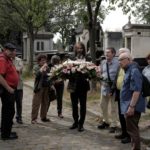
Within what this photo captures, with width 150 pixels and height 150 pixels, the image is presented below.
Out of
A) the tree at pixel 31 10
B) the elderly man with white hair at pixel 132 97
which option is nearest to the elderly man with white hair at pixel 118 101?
the elderly man with white hair at pixel 132 97

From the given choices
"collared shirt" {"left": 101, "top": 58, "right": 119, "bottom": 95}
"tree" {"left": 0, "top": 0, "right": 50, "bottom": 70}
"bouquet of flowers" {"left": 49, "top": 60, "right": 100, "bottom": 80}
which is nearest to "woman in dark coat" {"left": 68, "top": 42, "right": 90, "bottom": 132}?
"bouquet of flowers" {"left": 49, "top": 60, "right": 100, "bottom": 80}

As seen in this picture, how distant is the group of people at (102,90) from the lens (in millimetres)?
8344

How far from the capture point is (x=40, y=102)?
1227 centimetres

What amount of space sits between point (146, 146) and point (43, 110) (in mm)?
3685

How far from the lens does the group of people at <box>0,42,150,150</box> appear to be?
8344mm

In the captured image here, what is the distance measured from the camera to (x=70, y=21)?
221 ft

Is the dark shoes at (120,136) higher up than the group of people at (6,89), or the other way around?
the group of people at (6,89)

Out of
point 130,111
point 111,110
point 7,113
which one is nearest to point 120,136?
point 111,110

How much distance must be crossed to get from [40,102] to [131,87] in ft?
14.5

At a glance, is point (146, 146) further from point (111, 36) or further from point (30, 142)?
point (111, 36)

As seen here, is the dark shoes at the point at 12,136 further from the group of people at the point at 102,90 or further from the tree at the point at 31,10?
the tree at the point at 31,10

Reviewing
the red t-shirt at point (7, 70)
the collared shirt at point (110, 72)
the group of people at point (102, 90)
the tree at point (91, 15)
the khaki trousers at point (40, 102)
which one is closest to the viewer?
the group of people at point (102, 90)

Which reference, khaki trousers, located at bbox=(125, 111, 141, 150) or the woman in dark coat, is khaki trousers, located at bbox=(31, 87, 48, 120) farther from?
khaki trousers, located at bbox=(125, 111, 141, 150)

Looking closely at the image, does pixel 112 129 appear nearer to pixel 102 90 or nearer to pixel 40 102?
pixel 102 90
